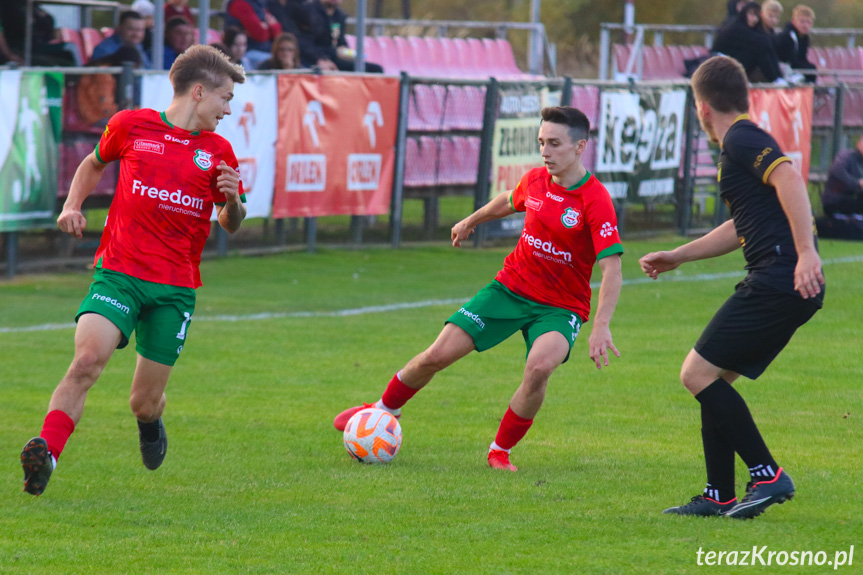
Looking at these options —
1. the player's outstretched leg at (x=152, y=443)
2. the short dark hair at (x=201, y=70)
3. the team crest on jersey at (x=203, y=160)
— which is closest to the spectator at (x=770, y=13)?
the short dark hair at (x=201, y=70)

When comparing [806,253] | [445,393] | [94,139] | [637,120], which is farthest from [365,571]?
[637,120]

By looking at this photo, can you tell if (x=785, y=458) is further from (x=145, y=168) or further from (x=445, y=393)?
(x=145, y=168)

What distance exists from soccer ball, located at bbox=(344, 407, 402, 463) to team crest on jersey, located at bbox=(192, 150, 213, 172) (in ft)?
5.15

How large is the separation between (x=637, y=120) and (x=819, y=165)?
5.42 meters

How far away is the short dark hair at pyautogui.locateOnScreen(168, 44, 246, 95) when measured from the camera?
581 centimetres

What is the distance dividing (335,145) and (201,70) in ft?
28.7

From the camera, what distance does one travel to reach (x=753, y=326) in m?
5.02

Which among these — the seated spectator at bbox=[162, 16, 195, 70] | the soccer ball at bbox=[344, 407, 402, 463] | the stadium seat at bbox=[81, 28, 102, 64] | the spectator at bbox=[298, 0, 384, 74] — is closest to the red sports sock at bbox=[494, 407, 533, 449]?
the soccer ball at bbox=[344, 407, 402, 463]

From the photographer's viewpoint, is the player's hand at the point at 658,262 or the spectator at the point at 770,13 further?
the spectator at the point at 770,13

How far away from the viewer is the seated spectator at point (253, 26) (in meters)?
16.1

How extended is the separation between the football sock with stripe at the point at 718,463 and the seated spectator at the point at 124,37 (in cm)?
1032

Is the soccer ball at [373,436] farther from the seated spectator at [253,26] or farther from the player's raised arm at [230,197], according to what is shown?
the seated spectator at [253,26]

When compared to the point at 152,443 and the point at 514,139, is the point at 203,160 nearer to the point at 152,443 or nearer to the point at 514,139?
the point at 152,443

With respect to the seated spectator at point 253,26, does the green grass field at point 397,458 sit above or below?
below
